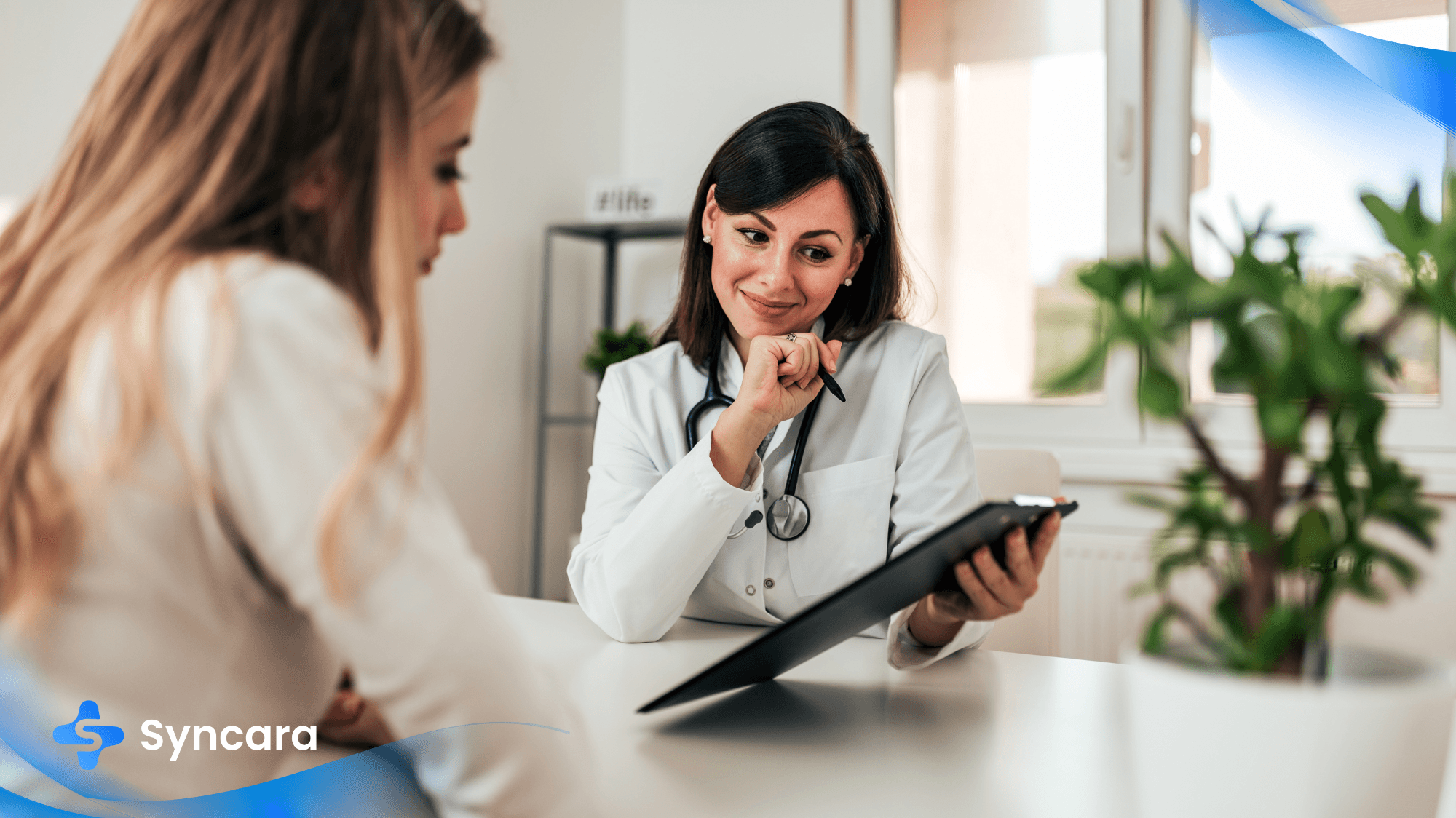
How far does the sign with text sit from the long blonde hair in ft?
7.23

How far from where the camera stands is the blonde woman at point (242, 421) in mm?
350

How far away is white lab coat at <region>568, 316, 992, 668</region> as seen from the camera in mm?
965

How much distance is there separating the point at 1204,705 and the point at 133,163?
0.49m

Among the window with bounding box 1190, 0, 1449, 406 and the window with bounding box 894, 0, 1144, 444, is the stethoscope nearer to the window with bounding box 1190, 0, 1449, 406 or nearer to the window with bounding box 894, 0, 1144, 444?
the window with bounding box 1190, 0, 1449, 406

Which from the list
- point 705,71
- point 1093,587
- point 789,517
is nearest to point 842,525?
point 789,517

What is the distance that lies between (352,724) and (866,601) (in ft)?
1.07

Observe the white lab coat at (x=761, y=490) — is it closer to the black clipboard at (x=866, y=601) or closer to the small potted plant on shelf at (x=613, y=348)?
the black clipboard at (x=866, y=601)

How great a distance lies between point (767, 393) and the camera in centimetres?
103

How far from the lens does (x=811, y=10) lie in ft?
8.91

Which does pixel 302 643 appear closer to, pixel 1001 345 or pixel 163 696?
pixel 163 696

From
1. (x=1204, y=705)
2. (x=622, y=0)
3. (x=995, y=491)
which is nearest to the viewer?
(x=1204, y=705)

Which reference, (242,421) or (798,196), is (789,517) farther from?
(242,421)

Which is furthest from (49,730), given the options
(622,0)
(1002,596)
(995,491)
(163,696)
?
(622,0)

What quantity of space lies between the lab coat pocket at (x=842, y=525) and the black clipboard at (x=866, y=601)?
391mm
